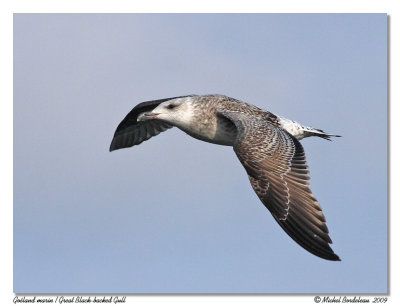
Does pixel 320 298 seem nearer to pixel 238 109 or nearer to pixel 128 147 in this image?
pixel 238 109

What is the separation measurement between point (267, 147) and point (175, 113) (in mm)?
2707

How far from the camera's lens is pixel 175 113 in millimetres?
14883

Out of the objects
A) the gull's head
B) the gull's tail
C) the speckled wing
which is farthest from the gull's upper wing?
the speckled wing

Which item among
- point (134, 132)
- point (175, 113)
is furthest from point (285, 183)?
point (134, 132)

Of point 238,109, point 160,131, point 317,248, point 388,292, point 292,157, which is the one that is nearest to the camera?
point 317,248

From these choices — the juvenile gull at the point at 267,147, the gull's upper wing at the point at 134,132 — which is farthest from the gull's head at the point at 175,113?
the gull's upper wing at the point at 134,132

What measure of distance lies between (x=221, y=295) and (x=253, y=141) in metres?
2.42

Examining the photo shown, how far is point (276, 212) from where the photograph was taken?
38.9 ft

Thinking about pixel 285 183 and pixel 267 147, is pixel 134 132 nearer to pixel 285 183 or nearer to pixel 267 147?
pixel 267 147

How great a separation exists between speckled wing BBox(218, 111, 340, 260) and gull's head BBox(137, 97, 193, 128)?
173cm

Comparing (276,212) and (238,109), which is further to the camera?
(238,109)

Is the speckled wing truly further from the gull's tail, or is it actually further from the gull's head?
the gull's head

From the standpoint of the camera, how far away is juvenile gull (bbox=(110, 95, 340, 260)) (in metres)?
11.6
